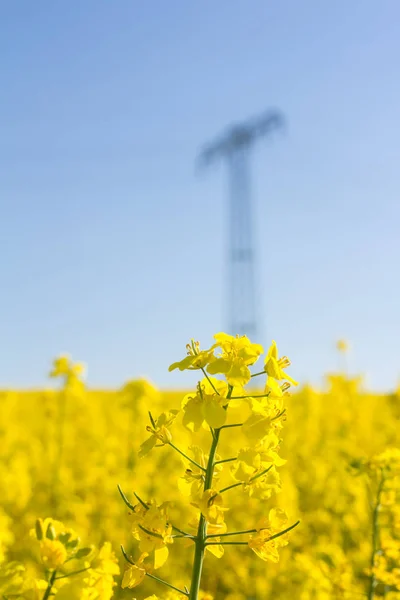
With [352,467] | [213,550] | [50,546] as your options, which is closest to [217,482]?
[213,550]

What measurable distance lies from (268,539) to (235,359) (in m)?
0.40

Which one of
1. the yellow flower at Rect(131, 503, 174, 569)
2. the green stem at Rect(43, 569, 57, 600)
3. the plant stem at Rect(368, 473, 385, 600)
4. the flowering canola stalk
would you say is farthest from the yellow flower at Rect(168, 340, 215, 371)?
the plant stem at Rect(368, 473, 385, 600)

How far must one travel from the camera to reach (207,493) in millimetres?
1386

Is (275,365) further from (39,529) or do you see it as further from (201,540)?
(39,529)

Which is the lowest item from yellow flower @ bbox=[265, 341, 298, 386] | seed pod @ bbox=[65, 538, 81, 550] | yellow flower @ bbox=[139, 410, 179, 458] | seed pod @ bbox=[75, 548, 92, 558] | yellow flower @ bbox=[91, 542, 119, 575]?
yellow flower @ bbox=[91, 542, 119, 575]

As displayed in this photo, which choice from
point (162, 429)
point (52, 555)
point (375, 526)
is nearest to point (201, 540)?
point (162, 429)

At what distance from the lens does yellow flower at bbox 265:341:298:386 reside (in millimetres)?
1480

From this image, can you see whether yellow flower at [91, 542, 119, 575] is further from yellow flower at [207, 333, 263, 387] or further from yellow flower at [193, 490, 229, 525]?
yellow flower at [207, 333, 263, 387]

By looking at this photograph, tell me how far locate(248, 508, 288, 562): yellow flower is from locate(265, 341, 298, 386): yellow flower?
1.03 ft

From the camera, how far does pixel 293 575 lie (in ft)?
14.2

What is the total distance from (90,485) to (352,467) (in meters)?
4.71

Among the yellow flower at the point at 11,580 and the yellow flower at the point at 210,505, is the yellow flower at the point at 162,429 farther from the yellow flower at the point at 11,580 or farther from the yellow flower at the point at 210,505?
the yellow flower at the point at 11,580

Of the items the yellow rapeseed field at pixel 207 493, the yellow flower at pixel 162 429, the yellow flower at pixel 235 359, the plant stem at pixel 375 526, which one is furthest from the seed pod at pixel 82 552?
the plant stem at pixel 375 526

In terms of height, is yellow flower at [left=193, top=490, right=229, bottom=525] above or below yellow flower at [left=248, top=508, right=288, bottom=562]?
above
